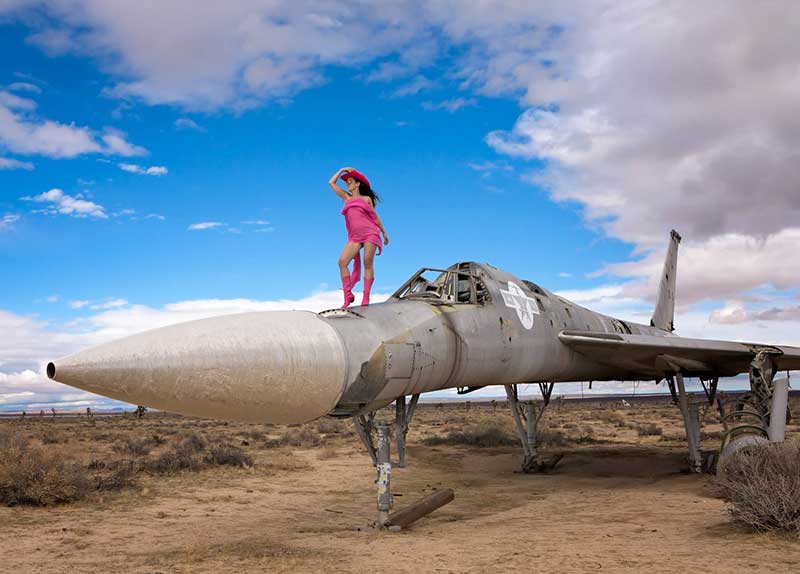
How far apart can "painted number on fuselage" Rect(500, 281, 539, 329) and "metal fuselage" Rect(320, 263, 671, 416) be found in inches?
0.9

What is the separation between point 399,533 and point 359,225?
13.1ft

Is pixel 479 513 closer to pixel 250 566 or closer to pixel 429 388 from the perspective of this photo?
pixel 429 388

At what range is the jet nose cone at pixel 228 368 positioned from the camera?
472cm

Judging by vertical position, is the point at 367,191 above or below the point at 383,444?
above

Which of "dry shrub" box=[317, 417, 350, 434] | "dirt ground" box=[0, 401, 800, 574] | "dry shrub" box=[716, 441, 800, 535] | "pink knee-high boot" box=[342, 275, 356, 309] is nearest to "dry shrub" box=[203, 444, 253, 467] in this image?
"dirt ground" box=[0, 401, 800, 574]

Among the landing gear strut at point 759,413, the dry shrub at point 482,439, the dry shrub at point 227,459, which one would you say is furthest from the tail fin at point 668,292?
the dry shrub at point 227,459

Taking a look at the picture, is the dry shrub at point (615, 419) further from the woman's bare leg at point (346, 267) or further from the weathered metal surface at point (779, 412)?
the woman's bare leg at point (346, 267)

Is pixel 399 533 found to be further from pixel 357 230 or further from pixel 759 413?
pixel 759 413

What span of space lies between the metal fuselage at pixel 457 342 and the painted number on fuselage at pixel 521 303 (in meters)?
0.02

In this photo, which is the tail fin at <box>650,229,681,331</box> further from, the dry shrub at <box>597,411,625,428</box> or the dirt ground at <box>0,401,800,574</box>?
the dry shrub at <box>597,411,625,428</box>

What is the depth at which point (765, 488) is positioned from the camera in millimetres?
7121

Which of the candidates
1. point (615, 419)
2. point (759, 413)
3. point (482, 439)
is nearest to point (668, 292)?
point (482, 439)

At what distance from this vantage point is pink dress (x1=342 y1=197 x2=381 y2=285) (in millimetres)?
8117

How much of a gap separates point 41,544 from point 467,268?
23.0 ft
